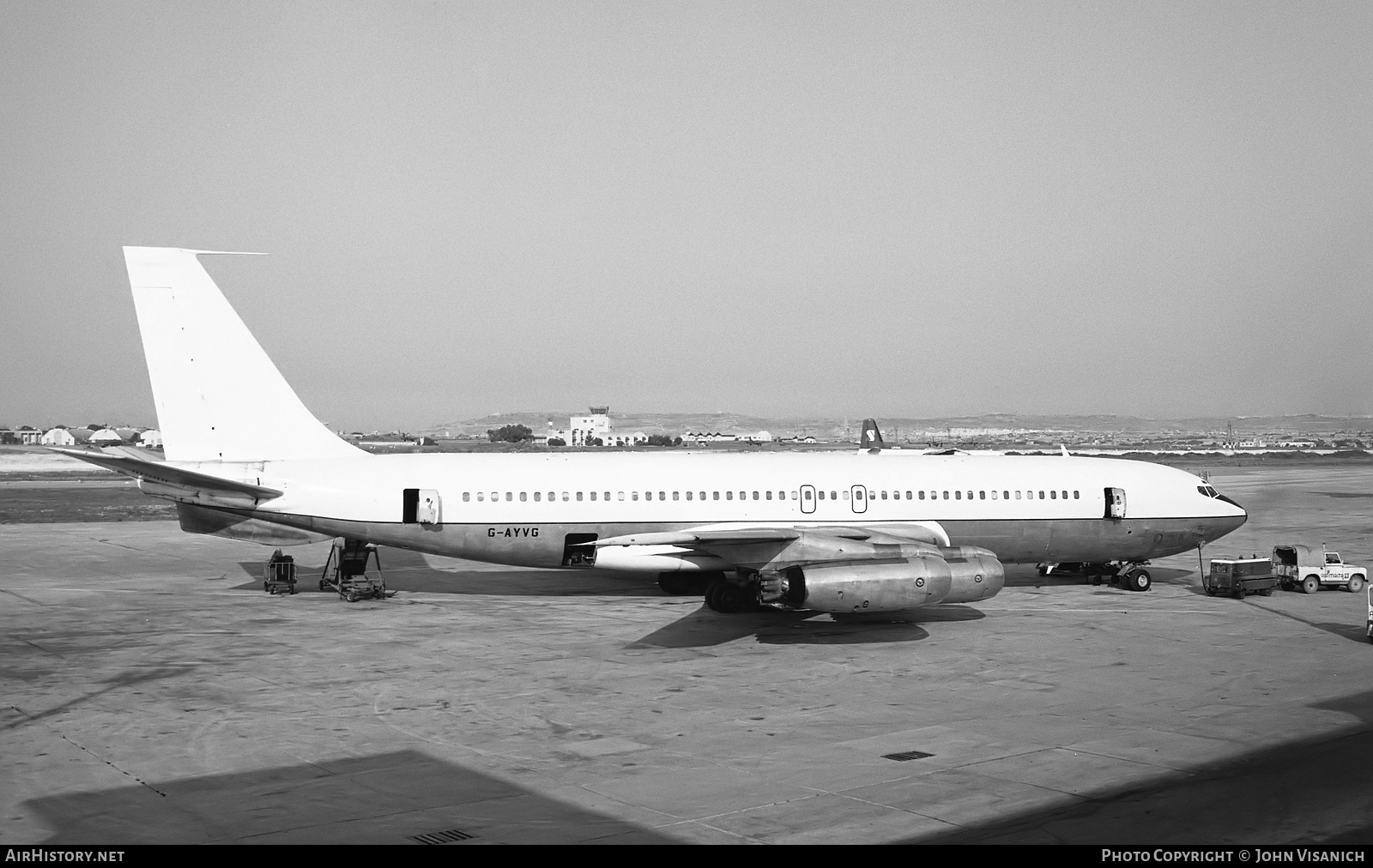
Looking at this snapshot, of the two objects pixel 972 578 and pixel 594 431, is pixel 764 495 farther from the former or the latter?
pixel 594 431

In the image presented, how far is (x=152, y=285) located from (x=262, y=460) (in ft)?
15.7

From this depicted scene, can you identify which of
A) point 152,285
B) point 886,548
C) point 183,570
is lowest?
point 183,570

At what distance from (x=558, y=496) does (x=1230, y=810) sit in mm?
18025

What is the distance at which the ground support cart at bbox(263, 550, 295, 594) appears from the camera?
29719 millimetres

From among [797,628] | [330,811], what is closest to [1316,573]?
[797,628]

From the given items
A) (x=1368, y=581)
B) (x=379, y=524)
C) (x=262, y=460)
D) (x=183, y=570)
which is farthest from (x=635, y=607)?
(x=1368, y=581)

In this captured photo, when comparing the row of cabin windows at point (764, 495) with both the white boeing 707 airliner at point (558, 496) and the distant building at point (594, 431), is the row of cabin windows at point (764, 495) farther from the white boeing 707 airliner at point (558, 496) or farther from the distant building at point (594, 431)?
the distant building at point (594, 431)

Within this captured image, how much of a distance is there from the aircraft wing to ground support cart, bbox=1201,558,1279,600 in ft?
78.6

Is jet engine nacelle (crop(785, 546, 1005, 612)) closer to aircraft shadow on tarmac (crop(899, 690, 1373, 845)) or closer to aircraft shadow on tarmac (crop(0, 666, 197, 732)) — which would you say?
aircraft shadow on tarmac (crop(899, 690, 1373, 845))

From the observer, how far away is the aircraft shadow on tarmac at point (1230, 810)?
11156mm

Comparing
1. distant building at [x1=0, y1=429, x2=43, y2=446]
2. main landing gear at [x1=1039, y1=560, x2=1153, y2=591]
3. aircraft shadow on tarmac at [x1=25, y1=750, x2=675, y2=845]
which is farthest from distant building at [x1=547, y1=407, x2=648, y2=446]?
aircraft shadow on tarmac at [x1=25, y1=750, x2=675, y2=845]

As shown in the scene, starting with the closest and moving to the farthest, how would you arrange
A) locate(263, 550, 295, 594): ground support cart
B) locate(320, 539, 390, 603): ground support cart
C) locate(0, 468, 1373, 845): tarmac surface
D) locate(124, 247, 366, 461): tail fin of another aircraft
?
locate(0, 468, 1373, 845): tarmac surface, locate(124, 247, 366, 461): tail fin of another aircraft, locate(320, 539, 390, 603): ground support cart, locate(263, 550, 295, 594): ground support cart
